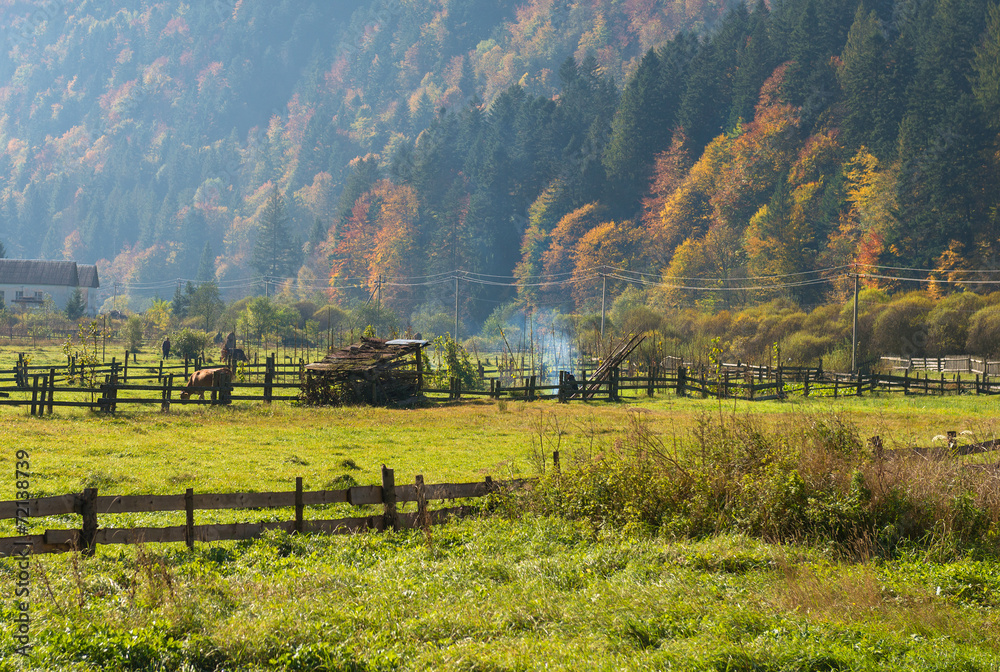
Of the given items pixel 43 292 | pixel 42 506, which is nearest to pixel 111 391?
pixel 42 506

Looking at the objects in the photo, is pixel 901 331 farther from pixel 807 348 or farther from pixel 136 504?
pixel 136 504

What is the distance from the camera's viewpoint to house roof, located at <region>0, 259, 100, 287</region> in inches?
4060

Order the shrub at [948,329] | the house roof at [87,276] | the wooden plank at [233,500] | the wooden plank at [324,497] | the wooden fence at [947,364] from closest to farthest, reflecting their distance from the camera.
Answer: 1. the wooden plank at [233,500]
2. the wooden plank at [324,497]
3. the wooden fence at [947,364]
4. the shrub at [948,329]
5. the house roof at [87,276]

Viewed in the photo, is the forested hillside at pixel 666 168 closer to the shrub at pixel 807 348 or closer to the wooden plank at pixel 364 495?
the shrub at pixel 807 348

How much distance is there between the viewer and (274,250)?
142m

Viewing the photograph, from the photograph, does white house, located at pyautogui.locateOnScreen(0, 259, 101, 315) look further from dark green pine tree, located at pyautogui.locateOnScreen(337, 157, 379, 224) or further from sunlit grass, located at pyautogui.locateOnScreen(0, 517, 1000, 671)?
sunlit grass, located at pyautogui.locateOnScreen(0, 517, 1000, 671)

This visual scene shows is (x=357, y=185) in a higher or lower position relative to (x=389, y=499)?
higher

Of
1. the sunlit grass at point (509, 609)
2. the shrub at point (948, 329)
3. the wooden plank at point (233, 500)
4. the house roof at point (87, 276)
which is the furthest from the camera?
the house roof at point (87, 276)

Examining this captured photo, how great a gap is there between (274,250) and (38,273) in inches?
1688

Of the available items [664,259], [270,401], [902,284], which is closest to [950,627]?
[270,401]

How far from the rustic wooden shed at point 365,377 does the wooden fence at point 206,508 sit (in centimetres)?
1905

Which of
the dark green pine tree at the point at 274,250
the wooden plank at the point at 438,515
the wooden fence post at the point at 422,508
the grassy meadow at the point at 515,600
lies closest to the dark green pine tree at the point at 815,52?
the grassy meadow at the point at 515,600

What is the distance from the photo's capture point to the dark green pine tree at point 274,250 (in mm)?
141125

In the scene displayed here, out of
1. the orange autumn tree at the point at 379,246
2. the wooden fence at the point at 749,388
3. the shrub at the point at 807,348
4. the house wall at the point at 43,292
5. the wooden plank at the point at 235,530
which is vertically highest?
the orange autumn tree at the point at 379,246
